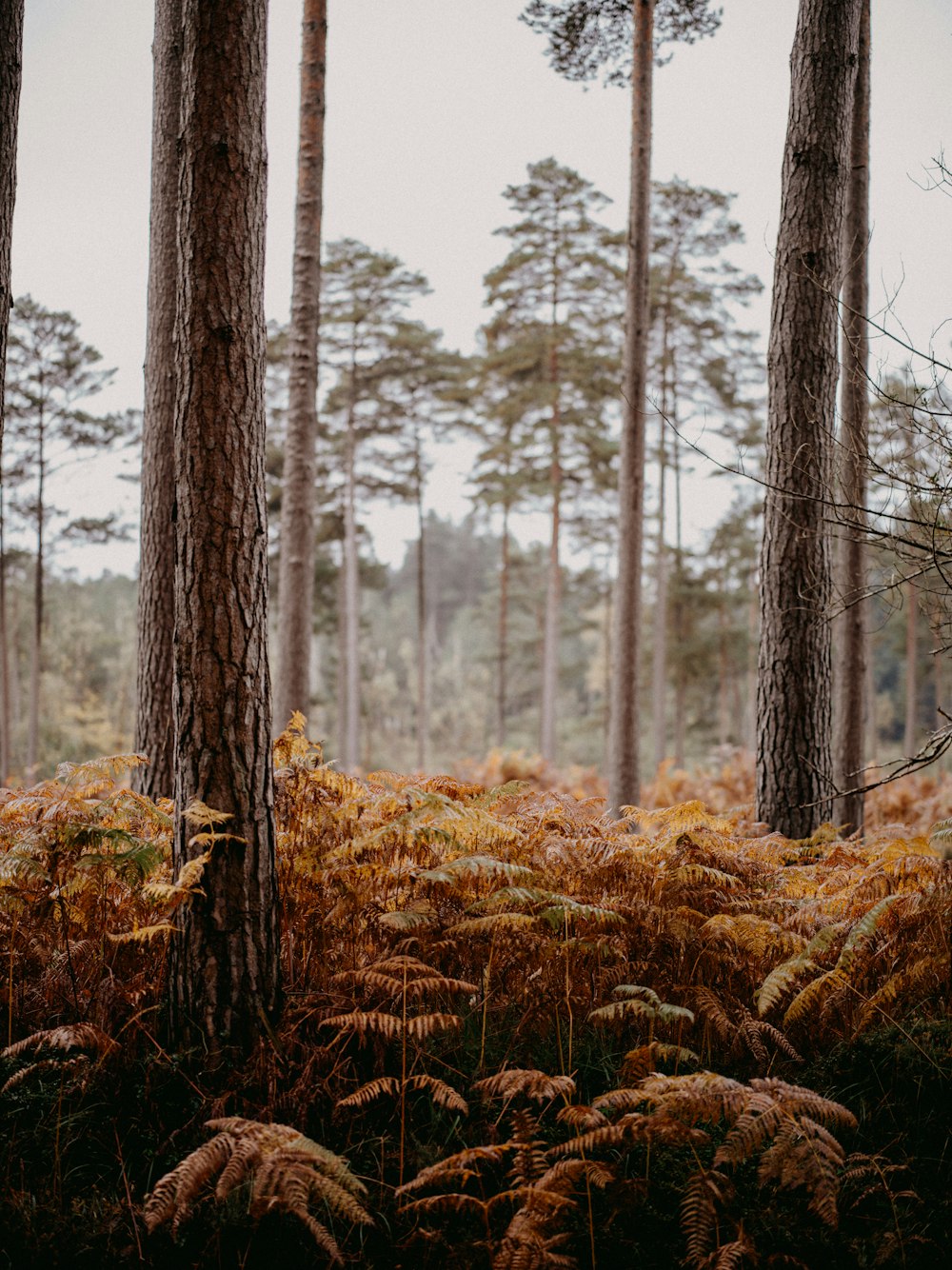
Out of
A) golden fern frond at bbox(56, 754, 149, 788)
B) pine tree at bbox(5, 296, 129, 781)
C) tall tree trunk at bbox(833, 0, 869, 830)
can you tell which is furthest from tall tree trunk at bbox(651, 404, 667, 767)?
golden fern frond at bbox(56, 754, 149, 788)

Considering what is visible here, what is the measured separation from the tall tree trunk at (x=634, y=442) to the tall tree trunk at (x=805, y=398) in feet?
9.29

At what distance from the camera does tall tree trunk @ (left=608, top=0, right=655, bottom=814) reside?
889 cm

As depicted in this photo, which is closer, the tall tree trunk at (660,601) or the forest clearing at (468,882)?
the forest clearing at (468,882)

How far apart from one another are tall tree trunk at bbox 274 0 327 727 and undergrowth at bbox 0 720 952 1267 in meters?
4.17

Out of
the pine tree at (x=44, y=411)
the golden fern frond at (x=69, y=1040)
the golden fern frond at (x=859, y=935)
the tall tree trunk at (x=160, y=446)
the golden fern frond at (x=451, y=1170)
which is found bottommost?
the golden fern frond at (x=451, y=1170)

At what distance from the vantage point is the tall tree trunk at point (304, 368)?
313 inches

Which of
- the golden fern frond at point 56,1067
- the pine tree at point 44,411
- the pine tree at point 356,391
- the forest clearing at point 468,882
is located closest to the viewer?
the forest clearing at point 468,882

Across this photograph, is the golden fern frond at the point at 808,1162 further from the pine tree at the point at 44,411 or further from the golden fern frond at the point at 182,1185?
the pine tree at the point at 44,411

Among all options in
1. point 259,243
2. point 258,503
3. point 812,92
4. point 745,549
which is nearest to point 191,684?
point 258,503

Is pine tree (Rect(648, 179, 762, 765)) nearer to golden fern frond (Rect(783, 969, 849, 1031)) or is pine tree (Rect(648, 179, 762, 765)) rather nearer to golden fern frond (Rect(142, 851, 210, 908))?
golden fern frond (Rect(783, 969, 849, 1031))

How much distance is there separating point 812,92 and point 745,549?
18.9 m

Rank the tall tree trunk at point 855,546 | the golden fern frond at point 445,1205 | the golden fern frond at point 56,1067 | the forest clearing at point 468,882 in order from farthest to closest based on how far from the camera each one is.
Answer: the tall tree trunk at point 855,546 < the golden fern frond at point 56,1067 < the forest clearing at point 468,882 < the golden fern frond at point 445,1205

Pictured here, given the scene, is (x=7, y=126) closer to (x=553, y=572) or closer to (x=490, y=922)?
(x=490, y=922)

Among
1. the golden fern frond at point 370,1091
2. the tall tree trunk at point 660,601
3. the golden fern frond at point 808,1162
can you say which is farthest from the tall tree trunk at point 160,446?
the tall tree trunk at point 660,601
